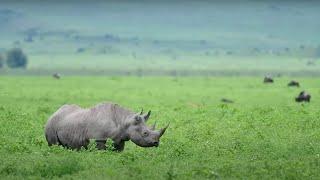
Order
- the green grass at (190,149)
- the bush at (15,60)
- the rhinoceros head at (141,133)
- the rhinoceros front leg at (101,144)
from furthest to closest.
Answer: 1. the bush at (15,60)
2. the rhinoceros front leg at (101,144)
3. the rhinoceros head at (141,133)
4. the green grass at (190,149)

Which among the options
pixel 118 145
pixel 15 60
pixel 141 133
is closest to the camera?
pixel 141 133

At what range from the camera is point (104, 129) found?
22.7 meters

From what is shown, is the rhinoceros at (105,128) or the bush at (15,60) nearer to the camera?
the rhinoceros at (105,128)

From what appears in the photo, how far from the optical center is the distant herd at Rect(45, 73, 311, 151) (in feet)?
74.0

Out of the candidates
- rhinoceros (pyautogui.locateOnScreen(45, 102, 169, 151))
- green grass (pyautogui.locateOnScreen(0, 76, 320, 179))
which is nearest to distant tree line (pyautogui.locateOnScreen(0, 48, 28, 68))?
green grass (pyautogui.locateOnScreen(0, 76, 320, 179))

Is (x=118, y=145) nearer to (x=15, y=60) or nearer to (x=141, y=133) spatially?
(x=141, y=133)

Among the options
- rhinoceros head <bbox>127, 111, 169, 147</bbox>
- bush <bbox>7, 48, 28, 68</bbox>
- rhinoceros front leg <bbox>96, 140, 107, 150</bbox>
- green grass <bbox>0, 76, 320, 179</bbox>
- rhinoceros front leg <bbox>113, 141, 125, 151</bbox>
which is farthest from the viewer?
bush <bbox>7, 48, 28, 68</bbox>

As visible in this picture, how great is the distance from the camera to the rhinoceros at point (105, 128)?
2256 centimetres

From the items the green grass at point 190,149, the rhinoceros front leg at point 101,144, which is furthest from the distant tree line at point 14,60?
the rhinoceros front leg at point 101,144

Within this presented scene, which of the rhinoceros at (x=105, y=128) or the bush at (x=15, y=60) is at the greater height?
the rhinoceros at (x=105, y=128)

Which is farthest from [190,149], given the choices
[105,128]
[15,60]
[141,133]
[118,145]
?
[15,60]

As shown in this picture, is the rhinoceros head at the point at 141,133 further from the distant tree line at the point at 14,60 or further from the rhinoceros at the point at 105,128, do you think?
the distant tree line at the point at 14,60

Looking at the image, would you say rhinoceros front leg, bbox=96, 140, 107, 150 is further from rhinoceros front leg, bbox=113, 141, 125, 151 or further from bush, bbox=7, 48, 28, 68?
bush, bbox=7, 48, 28, 68

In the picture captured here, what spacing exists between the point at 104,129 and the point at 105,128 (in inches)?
1.6
